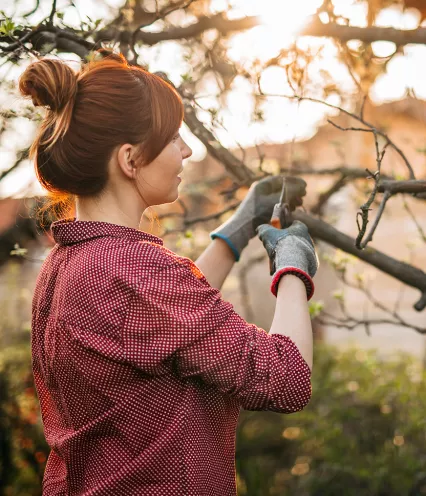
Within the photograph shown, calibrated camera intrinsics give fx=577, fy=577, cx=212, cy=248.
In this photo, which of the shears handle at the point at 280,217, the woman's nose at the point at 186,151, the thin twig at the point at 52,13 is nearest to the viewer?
the woman's nose at the point at 186,151

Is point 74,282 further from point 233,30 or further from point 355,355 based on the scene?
point 355,355

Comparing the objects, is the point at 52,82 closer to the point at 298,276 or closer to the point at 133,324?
the point at 133,324

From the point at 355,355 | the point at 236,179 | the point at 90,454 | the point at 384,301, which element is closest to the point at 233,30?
the point at 236,179

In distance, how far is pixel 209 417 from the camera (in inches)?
56.7

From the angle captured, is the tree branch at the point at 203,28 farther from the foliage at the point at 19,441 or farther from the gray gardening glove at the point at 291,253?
the foliage at the point at 19,441

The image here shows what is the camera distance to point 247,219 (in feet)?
6.53

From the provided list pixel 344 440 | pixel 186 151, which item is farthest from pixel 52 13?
pixel 344 440

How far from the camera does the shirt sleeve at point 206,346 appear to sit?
4.19 feet

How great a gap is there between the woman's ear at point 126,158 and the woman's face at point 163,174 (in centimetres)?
3

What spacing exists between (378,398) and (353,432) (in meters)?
0.35

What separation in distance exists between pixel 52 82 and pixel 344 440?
3771 mm

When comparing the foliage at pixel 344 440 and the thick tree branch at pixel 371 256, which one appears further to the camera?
the foliage at pixel 344 440

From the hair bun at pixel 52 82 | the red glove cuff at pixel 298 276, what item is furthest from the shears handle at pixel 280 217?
the hair bun at pixel 52 82

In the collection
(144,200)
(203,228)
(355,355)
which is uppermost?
(144,200)
